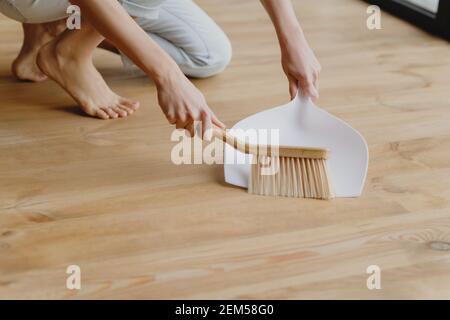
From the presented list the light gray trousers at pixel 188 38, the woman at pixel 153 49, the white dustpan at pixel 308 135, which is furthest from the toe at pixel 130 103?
the white dustpan at pixel 308 135

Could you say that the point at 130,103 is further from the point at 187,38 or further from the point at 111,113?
the point at 187,38

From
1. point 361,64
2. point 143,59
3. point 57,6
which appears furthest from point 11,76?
point 361,64

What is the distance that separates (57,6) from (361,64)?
2.30 ft

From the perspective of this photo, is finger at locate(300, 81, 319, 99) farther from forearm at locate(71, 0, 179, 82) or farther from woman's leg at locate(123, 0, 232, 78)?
woman's leg at locate(123, 0, 232, 78)

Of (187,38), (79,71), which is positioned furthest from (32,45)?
(187,38)

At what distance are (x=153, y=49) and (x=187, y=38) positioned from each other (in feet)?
1.69

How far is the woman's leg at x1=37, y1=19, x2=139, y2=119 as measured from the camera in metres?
1.27

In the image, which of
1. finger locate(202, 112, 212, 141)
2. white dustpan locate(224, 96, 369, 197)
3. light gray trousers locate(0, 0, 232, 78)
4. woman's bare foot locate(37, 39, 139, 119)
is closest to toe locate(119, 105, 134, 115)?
woman's bare foot locate(37, 39, 139, 119)

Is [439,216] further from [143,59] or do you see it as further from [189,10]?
[189,10]

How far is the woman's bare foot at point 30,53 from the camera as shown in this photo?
1.42m

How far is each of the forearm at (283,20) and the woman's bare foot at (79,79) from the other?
0.36m

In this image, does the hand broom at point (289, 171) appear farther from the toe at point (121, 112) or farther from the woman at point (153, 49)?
the toe at point (121, 112)
